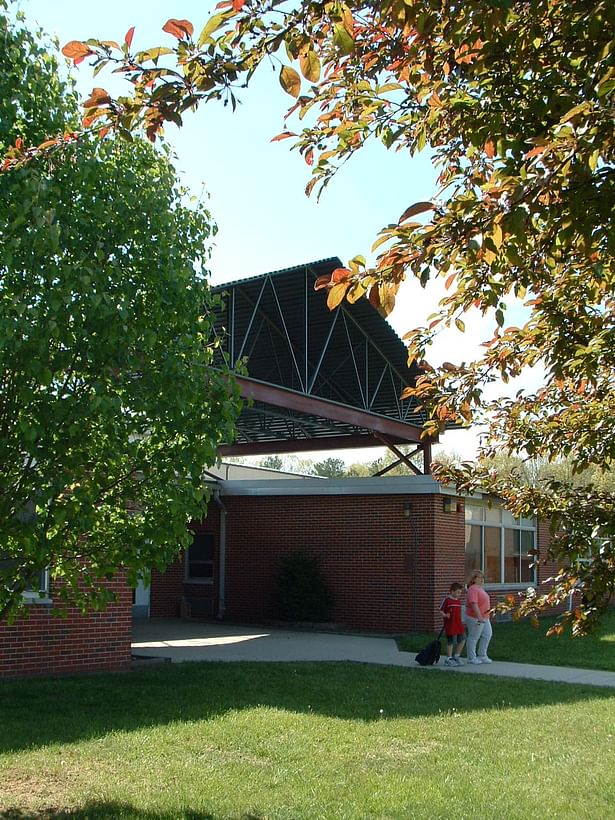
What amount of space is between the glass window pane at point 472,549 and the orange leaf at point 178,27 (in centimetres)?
1994

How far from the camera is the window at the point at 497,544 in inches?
896

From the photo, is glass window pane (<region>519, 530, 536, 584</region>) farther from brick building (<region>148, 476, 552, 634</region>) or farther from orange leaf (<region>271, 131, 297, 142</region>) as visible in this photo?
orange leaf (<region>271, 131, 297, 142</region>)

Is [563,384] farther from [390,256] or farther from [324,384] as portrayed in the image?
[324,384]

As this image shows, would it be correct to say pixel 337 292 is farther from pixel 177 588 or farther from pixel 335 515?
pixel 177 588

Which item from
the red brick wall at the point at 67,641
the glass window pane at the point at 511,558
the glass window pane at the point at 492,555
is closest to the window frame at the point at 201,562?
the glass window pane at the point at 492,555

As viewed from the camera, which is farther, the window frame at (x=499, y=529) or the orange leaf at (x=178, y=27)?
the window frame at (x=499, y=529)

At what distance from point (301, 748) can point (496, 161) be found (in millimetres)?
6283

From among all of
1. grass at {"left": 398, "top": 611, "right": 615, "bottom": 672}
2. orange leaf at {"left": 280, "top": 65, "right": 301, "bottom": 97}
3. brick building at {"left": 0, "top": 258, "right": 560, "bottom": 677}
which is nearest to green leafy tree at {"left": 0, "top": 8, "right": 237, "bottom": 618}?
orange leaf at {"left": 280, "top": 65, "right": 301, "bottom": 97}

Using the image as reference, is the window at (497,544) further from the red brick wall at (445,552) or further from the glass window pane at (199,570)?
the glass window pane at (199,570)

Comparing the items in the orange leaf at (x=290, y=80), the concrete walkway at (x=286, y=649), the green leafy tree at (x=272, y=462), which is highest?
the green leafy tree at (x=272, y=462)

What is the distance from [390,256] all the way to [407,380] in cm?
2187

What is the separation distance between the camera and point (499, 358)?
4.74 m

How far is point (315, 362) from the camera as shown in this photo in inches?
983

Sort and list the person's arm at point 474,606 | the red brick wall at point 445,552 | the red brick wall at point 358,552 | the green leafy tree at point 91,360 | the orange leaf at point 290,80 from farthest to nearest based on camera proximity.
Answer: the red brick wall at point 358,552, the red brick wall at point 445,552, the person's arm at point 474,606, the green leafy tree at point 91,360, the orange leaf at point 290,80
